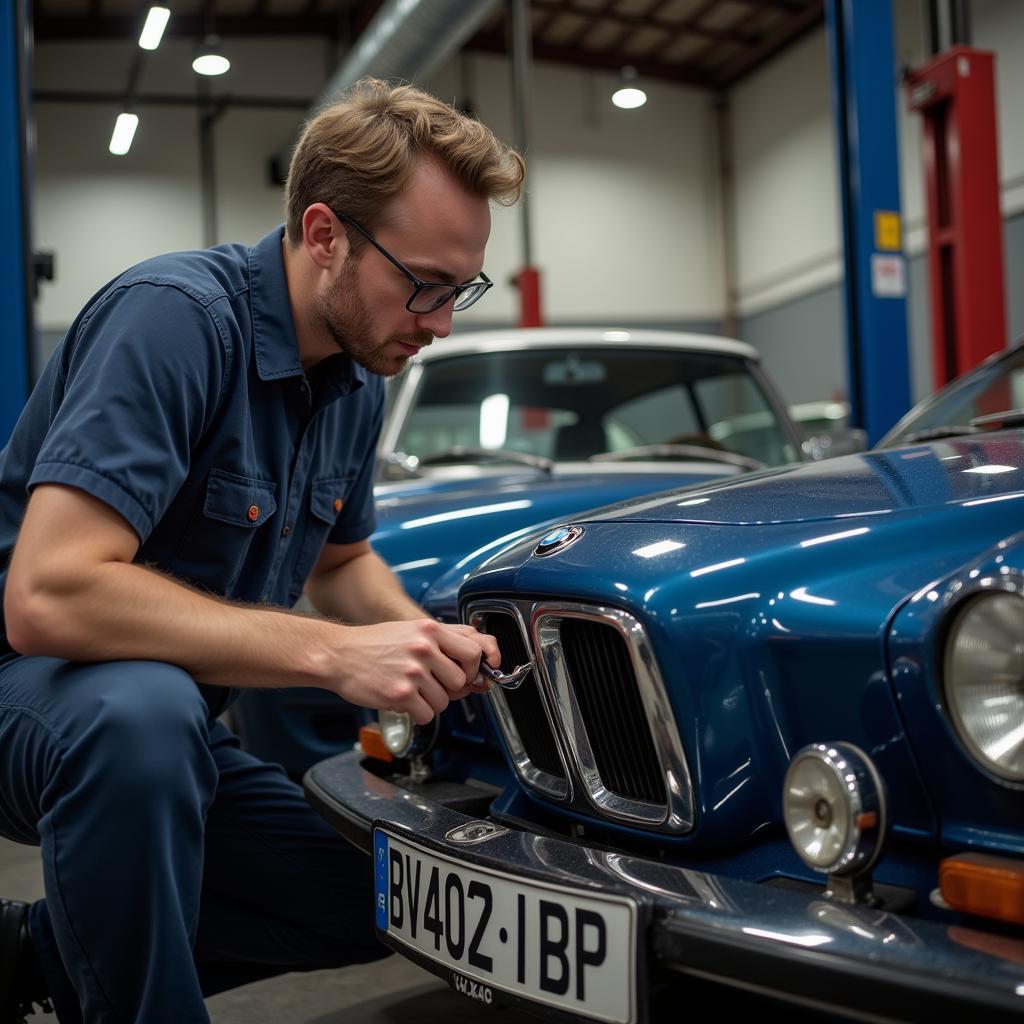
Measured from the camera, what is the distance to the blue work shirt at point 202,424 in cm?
164

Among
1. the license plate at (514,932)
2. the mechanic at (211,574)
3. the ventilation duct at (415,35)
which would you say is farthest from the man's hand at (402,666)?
the ventilation duct at (415,35)

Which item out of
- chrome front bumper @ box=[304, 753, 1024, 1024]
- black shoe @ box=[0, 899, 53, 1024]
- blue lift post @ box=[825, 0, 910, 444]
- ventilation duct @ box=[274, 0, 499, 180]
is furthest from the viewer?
ventilation duct @ box=[274, 0, 499, 180]

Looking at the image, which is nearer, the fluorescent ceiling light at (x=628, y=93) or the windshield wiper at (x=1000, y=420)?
the windshield wiper at (x=1000, y=420)

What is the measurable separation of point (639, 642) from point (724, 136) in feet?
57.1

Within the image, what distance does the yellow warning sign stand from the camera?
553cm

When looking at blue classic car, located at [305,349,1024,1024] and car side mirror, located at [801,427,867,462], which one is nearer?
blue classic car, located at [305,349,1024,1024]

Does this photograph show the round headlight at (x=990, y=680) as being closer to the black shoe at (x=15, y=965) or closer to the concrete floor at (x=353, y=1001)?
the concrete floor at (x=353, y=1001)

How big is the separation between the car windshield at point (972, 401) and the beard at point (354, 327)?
1.17 m

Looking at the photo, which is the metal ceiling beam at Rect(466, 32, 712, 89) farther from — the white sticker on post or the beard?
the beard

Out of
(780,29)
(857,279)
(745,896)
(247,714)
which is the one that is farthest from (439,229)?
(780,29)

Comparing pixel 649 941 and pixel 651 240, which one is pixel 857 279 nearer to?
pixel 649 941

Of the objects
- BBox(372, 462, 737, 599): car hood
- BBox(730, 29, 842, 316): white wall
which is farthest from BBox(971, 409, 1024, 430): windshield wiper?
BBox(730, 29, 842, 316): white wall

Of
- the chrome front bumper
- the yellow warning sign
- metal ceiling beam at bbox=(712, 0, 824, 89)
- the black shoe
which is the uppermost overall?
metal ceiling beam at bbox=(712, 0, 824, 89)

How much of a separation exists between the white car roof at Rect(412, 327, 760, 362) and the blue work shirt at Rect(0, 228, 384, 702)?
1.71m
